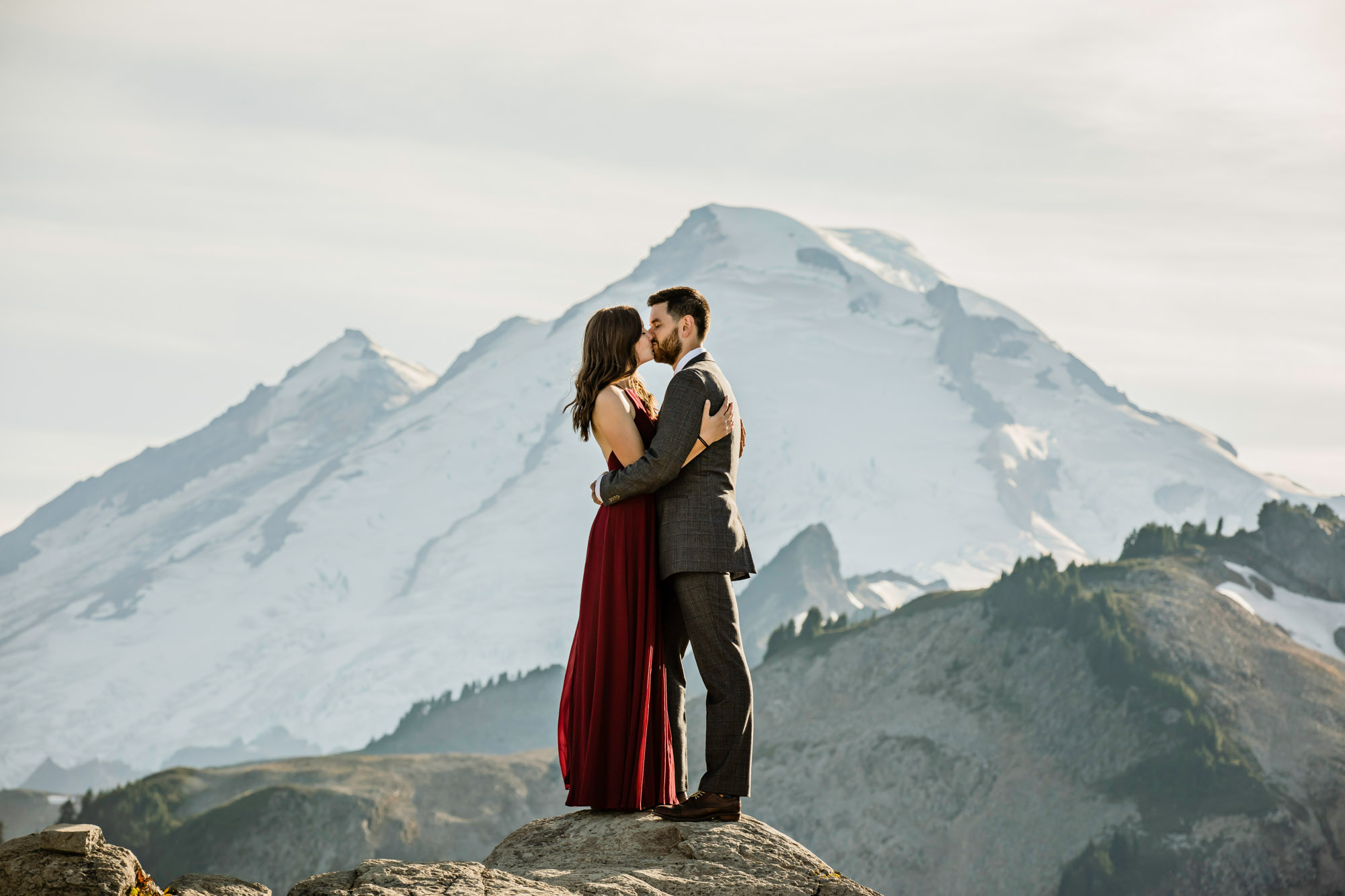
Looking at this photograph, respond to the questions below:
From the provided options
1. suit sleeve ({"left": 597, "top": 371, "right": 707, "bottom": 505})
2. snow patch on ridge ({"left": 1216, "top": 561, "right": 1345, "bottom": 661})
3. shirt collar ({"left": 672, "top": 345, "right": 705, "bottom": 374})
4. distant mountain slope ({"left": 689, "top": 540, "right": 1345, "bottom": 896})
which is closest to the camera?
suit sleeve ({"left": 597, "top": 371, "right": 707, "bottom": 505})

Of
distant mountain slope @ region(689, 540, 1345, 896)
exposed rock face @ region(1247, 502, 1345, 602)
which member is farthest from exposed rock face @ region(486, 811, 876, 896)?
exposed rock face @ region(1247, 502, 1345, 602)

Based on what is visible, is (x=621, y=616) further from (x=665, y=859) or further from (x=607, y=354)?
(x=607, y=354)

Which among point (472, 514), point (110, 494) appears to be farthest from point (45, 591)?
point (472, 514)

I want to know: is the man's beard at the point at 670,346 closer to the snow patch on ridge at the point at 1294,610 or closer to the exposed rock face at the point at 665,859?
the exposed rock face at the point at 665,859

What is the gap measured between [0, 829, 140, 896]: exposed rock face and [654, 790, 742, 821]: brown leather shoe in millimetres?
3150

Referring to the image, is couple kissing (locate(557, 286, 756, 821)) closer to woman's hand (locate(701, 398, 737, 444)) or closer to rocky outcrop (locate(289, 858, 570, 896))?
woman's hand (locate(701, 398, 737, 444))

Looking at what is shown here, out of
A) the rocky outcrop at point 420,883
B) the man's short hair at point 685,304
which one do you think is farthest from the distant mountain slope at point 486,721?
the rocky outcrop at point 420,883

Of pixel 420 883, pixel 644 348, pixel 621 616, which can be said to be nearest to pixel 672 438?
pixel 644 348

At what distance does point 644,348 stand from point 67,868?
13.7 feet

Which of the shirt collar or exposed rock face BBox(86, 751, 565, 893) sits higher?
the shirt collar

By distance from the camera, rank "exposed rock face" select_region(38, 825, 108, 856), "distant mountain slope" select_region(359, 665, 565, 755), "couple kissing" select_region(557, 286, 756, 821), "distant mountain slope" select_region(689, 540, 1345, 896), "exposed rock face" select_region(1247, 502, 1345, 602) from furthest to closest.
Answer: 1. "distant mountain slope" select_region(359, 665, 565, 755)
2. "exposed rock face" select_region(1247, 502, 1345, 602)
3. "distant mountain slope" select_region(689, 540, 1345, 896)
4. "couple kissing" select_region(557, 286, 756, 821)
5. "exposed rock face" select_region(38, 825, 108, 856)

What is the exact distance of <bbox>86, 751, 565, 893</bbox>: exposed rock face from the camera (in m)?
76.1

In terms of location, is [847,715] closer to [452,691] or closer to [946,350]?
[452,691]

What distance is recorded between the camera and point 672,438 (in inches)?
308
